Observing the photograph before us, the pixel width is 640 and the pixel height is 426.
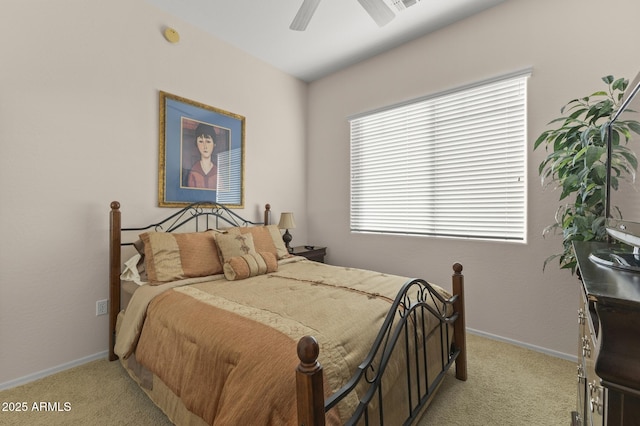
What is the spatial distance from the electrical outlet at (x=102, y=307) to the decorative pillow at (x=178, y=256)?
59 centimetres

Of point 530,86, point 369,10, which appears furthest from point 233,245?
point 530,86

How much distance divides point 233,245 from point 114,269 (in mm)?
931

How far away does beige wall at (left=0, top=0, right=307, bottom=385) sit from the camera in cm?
199

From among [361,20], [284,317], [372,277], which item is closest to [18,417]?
[284,317]

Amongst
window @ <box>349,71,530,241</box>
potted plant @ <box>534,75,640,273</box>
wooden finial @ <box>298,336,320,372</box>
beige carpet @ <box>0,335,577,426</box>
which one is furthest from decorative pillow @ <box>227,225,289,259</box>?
potted plant @ <box>534,75,640,273</box>

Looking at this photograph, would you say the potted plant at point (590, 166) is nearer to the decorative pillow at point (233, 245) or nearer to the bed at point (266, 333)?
the bed at point (266, 333)

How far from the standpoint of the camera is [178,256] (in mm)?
2270

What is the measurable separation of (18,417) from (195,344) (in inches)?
51.9

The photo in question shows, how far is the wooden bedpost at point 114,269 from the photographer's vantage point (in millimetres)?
2287

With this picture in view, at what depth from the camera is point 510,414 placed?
1.70 metres

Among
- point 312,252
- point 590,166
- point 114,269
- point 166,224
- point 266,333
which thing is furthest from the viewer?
point 312,252

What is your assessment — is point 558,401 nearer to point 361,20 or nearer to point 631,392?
point 631,392

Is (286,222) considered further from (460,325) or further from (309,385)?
(309,385)

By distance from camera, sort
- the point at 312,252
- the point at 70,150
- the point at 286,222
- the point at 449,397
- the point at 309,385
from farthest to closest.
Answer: the point at 312,252 < the point at 286,222 < the point at 70,150 < the point at 449,397 < the point at 309,385
